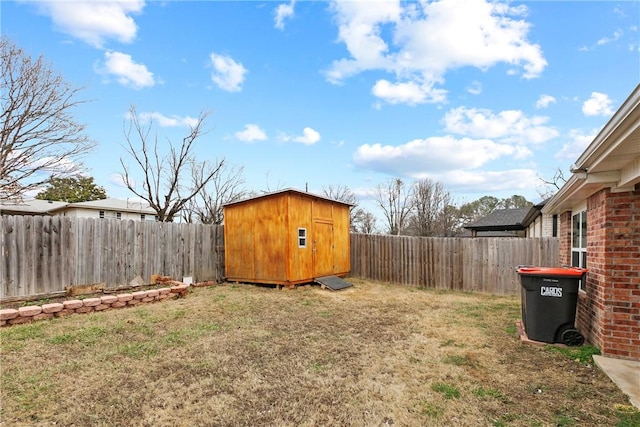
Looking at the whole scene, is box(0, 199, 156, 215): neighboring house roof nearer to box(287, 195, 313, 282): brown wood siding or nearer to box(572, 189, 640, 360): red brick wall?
box(287, 195, 313, 282): brown wood siding

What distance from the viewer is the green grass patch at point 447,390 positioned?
3.15 metres

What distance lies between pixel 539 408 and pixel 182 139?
17835 millimetres

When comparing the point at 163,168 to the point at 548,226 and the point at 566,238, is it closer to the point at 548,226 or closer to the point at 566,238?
the point at 566,238

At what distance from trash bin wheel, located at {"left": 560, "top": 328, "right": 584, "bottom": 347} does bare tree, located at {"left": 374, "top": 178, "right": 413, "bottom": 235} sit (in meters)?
24.3

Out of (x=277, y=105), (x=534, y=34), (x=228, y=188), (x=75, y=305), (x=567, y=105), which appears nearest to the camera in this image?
(x=75, y=305)

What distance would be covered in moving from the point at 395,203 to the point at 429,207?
2870 mm

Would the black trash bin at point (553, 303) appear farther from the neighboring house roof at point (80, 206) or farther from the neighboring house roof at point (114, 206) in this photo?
the neighboring house roof at point (114, 206)

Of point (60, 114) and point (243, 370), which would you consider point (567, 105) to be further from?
point (60, 114)

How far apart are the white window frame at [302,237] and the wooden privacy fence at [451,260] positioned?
2875 mm

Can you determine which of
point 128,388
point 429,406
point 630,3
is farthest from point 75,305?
point 630,3

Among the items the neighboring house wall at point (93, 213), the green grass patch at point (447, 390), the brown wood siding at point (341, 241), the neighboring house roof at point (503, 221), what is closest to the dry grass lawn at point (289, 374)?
the green grass patch at point (447, 390)

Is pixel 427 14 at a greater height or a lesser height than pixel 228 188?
greater

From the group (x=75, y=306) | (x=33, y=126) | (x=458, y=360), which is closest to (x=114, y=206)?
(x=33, y=126)

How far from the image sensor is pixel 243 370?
3.74m
